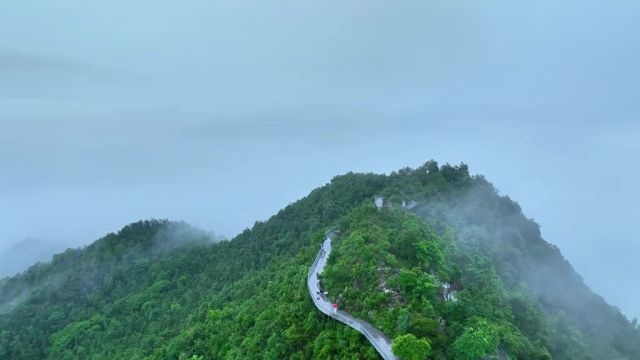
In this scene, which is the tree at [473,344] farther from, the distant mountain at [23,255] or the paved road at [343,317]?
the distant mountain at [23,255]

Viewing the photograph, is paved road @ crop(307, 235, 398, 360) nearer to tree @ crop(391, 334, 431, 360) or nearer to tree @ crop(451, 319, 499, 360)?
tree @ crop(391, 334, 431, 360)

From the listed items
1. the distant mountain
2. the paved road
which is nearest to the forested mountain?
the paved road

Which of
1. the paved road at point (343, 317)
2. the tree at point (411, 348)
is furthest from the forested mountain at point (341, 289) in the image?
the paved road at point (343, 317)

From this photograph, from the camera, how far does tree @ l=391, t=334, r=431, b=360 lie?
21.9 metres

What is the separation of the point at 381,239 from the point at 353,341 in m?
9.29

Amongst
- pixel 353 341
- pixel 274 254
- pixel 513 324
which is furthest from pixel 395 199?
pixel 353 341

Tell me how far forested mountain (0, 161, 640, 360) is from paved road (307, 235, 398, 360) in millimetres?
377

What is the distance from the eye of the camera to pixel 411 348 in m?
22.0

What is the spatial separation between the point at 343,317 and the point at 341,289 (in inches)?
109

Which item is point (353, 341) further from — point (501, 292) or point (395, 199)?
point (395, 199)

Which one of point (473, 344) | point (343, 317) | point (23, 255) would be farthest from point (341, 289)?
point (23, 255)

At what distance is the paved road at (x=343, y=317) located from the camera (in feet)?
76.8

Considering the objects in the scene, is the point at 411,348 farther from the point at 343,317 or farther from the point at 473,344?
the point at 343,317

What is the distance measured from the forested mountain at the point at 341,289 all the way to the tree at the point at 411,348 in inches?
1.6
